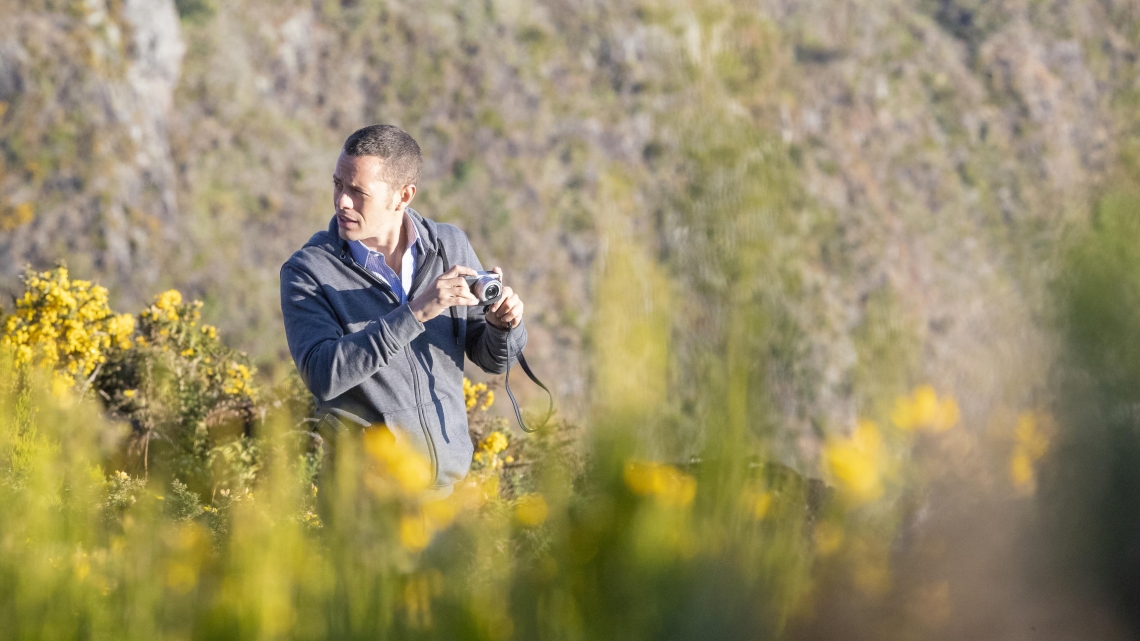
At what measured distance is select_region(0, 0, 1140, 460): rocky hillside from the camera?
53 centimetres

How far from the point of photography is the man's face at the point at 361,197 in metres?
2.20

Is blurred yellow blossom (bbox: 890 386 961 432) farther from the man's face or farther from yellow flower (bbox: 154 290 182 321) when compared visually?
yellow flower (bbox: 154 290 182 321)

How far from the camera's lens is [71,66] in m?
11.1

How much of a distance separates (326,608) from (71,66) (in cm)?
1235

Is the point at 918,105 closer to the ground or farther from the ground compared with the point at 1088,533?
farther from the ground

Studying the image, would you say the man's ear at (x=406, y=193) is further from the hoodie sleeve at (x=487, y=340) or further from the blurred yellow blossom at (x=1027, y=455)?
the blurred yellow blossom at (x=1027, y=455)

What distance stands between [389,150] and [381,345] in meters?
0.52

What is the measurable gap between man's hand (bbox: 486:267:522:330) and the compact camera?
0.09 feet

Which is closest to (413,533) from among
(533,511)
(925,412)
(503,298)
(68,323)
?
(533,511)

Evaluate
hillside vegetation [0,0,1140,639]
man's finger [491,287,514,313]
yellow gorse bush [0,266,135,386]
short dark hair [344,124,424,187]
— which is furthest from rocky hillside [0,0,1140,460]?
yellow gorse bush [0,266,135,386]

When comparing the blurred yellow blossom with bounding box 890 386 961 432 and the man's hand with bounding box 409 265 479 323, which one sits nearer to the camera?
the blurred yellow blossom with bounding box 890 386 961 432

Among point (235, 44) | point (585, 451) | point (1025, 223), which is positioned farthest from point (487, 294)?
point (235, 44)

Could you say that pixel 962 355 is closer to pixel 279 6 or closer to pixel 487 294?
pixel 487 294

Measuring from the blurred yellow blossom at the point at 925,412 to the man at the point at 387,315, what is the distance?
1365 mm
